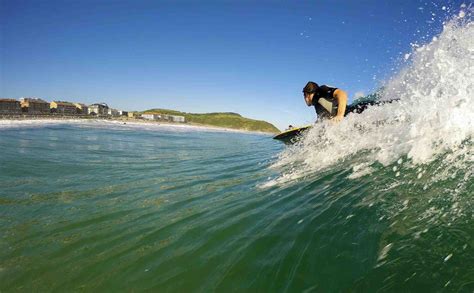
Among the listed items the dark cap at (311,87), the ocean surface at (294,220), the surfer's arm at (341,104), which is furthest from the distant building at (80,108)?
the surfer's arm at (341,104)

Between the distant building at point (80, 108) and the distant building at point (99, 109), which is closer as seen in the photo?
the distant building at point (80, 108)

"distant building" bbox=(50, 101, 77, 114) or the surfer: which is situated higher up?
"distant building" bbox=(50, 101, 77, 114)

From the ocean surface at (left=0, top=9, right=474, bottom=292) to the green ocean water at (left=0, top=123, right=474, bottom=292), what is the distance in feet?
0.05

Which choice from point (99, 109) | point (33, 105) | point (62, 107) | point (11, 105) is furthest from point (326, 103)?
point (99, 109)

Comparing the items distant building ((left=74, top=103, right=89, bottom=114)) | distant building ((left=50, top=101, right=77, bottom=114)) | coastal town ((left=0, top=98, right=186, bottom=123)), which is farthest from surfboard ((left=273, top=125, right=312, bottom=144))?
distant building ((left=74, top=103, right=89, bottom=114))

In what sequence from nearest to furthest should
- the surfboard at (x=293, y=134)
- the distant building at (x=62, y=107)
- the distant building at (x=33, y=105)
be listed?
1. the surfboard at (x=293, y=134)
2. the distant building at (x=33, y=105)
3. the distant building at (x=62, y=107)

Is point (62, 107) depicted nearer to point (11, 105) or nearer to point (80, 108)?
point (80, 108)

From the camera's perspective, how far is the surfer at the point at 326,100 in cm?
928

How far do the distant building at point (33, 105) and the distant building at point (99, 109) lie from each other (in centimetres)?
2873

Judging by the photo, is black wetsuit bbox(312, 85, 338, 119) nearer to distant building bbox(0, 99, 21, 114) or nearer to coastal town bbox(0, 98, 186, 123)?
coastal town bbox(0, 98, 186, 123)

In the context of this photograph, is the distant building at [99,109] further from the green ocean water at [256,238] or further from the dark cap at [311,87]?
the green ocean water at [256,238]

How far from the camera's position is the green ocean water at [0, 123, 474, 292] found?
8.54 feet

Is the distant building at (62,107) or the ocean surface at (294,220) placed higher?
the distant building at (62,107)

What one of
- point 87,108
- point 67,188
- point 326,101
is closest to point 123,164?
point 67,188
